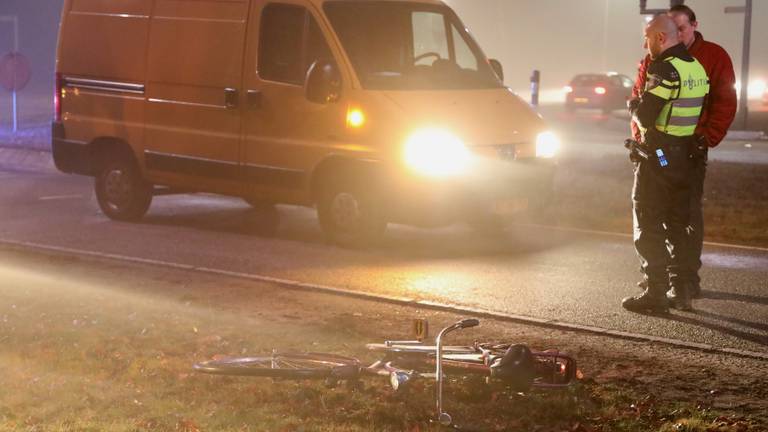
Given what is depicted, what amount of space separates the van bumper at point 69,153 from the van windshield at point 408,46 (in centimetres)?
351

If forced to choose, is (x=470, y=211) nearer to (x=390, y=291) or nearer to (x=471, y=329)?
(x=390, y=291)

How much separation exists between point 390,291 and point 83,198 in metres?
7.03

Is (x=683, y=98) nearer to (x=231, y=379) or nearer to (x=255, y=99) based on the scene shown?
(x=231, y=379)

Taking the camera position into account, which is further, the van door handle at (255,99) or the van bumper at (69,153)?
the van bumper at (69,153)

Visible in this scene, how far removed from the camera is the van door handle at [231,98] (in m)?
12.2

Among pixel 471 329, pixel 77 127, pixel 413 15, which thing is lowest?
pixel 471 329

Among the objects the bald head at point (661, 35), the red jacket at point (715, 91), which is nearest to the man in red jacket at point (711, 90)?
the red jacket at point (715, 91)

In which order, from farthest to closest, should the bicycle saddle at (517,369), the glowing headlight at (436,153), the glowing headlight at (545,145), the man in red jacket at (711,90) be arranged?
the glowing headlight at (545,145)
the glowing headlight at (436,153)
the man in red jacket at (711,90)
the bicycle saddle at (517,369)

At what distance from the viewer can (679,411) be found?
6.09m

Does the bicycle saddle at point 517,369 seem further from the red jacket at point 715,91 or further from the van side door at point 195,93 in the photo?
the van side door at point 195,93

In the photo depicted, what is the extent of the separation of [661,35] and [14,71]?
18044 millimetres

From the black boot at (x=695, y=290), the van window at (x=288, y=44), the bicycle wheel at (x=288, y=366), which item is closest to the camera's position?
the bicycle wheel at (x=288, y=366)

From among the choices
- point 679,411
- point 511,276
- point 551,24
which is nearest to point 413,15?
point 511,276

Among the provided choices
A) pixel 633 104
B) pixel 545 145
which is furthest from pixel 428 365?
pixel 545 145
